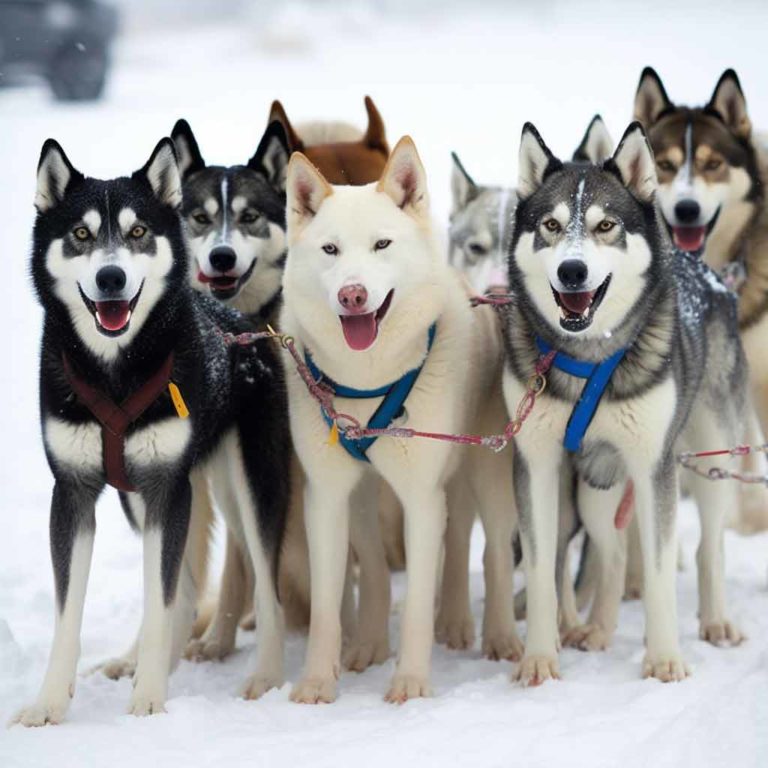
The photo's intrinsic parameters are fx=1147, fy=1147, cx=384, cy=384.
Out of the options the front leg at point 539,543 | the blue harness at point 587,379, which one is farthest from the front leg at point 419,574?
the blue harness at point 587,379

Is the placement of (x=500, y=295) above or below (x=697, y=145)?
below

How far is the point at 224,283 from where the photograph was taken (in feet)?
14.3

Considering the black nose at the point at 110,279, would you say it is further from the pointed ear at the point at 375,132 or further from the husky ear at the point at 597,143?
the husky ear at the point at 597,143

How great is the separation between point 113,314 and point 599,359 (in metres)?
1.51

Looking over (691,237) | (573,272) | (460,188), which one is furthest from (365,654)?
(460,188)

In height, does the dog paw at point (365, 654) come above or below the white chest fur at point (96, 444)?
below

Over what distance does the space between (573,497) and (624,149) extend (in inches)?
51.0

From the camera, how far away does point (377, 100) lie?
11.9 meters

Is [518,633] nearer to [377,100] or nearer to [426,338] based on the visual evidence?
[426,338]

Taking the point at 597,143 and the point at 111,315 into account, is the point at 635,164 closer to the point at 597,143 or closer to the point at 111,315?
the point at 597,143

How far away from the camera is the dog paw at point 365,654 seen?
4133 millimetres

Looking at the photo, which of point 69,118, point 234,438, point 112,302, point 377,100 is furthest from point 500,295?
point 377,100

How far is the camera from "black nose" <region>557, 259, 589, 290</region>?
3.34 metres

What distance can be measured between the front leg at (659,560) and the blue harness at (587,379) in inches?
9.7
